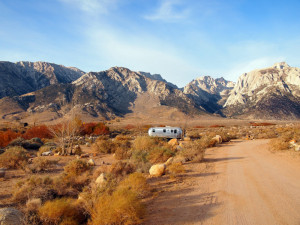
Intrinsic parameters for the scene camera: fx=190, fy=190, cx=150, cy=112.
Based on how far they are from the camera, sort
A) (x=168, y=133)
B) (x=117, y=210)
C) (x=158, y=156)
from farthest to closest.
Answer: (x=168, y=133)
(x=158, y=156)
(x=117, y=210)

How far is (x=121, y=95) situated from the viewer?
112m

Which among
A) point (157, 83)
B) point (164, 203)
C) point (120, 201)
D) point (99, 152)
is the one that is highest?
point (157, 83)

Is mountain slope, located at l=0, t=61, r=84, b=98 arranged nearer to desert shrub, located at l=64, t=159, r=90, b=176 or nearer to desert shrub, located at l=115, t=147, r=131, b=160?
desert shrub, located at l=115, t=147, r=131, b=160

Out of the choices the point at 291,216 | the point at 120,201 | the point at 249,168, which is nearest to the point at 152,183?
the point at 120,201

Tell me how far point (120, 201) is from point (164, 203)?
1.94 meters

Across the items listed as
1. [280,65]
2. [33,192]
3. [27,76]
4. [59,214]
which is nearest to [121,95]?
[27,76]

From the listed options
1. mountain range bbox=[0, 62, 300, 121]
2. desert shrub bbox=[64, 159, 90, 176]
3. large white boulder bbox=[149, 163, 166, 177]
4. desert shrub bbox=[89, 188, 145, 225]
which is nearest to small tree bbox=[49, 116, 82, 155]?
desert shrub bbox=[64, 159, 90, 176]

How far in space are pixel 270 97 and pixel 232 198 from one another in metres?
134

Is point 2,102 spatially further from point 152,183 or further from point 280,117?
point 280,117

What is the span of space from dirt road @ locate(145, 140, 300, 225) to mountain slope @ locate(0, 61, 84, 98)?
125m

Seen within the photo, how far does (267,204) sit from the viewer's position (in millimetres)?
5391

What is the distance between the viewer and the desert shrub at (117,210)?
415cm

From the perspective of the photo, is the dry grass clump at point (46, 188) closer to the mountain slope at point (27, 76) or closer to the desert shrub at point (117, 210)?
the desert shrub at point (117, 210)

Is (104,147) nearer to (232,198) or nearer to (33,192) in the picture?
(33,192)
